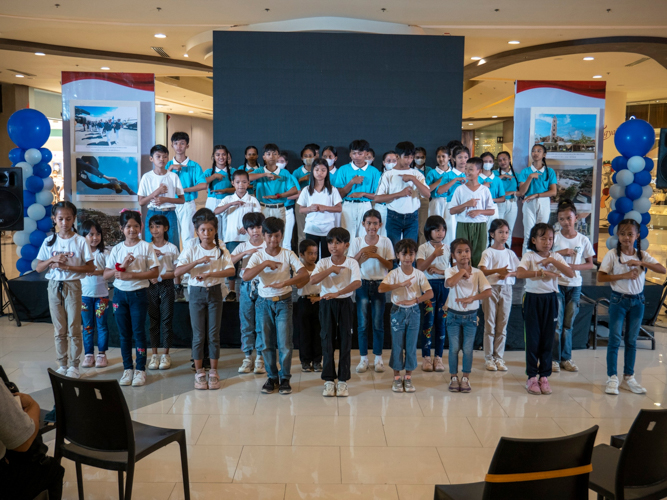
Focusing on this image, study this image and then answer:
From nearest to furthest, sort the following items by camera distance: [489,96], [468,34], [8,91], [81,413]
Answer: [81,413]
[468,34]
[8,91]
[489,96]

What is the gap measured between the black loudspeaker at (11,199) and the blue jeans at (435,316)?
4.15m

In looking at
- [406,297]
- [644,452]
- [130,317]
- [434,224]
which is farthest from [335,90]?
[644,452]

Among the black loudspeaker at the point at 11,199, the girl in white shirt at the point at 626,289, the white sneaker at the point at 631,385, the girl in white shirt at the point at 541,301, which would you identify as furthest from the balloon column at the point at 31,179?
the white sneaker at the point at 631,385

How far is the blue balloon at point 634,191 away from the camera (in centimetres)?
835

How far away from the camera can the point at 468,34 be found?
8.60m

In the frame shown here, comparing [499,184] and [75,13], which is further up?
[75,13]

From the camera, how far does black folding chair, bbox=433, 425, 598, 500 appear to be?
79.7 inches

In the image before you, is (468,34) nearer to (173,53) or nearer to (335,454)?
(173,53)

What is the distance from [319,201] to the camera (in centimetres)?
604

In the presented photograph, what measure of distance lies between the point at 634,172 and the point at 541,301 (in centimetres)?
465

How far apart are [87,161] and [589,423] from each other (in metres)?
7.44

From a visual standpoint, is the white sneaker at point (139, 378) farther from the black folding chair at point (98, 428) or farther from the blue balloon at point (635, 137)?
the blue balloon at point (635, 137)

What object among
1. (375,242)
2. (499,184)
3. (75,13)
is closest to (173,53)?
(75,13)

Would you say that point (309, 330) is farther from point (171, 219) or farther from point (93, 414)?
point (93, 414)
